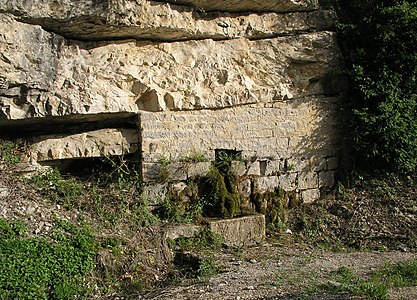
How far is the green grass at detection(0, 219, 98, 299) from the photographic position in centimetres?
516

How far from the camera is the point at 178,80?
7.47 metres

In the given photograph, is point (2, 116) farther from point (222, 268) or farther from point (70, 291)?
point (222, 268)

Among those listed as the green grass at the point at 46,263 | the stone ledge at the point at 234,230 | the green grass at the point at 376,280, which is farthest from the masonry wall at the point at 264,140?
the green grass at the point at 376,280

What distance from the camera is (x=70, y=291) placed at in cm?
535

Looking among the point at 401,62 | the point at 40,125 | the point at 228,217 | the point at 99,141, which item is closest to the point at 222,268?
the point at 228,217

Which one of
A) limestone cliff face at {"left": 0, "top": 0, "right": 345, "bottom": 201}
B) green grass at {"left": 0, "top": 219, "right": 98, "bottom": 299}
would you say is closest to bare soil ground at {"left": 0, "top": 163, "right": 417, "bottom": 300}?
green grass at {"left": 0, "top": 219, "right": 98, "bottom": 299}

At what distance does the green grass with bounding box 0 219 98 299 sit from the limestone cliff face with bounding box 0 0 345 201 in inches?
Answer: 64.4

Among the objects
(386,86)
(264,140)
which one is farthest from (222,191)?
(386,86)

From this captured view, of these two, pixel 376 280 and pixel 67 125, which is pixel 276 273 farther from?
pixel 67 125

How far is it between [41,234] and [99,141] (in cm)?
186

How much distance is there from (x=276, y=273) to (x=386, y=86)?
3.75 meters

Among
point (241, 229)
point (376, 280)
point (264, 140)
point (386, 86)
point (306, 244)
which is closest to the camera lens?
point (376, 280)

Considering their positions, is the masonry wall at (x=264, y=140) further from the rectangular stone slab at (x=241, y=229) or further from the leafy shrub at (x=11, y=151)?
the leafy shrub at (x=11, y=151)

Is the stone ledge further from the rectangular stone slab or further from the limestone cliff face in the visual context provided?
the limestone cliff face
